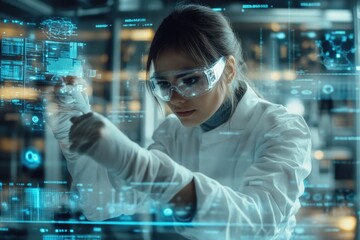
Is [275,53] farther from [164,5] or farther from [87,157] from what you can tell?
[87,157]

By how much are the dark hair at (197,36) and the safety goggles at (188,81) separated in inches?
0.7

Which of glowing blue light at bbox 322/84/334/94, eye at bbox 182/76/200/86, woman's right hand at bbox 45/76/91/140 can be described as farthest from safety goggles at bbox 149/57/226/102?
glowing blue light at bbox 322/84/334/94

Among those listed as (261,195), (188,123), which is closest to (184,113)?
(188,123)

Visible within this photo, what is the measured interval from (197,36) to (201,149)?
0.23 meters

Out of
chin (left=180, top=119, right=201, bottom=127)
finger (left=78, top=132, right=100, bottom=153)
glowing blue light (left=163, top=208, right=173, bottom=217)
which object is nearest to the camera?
finger (left=78, top=132, right=100, bottom=153)

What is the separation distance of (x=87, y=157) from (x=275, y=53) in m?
0.48

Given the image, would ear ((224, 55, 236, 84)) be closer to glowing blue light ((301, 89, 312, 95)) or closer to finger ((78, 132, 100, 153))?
glowing blue light ((301, 89, 312, 95))

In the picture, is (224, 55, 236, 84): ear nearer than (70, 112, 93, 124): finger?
Answer: No

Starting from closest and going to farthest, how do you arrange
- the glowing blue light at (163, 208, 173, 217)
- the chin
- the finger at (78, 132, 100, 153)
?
the finger at (78, 132, 100, 153)
the glowing blue light at (163, 208, 173, 217)
the chin

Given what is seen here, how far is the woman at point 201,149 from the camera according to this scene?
77 cm

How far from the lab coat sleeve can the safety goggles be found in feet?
0.50

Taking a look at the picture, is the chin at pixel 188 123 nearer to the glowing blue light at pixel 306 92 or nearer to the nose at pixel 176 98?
the nose at pixel 176 98

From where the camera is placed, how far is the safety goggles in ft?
2.90

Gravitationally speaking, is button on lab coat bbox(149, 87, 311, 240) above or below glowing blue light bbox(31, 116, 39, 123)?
below
